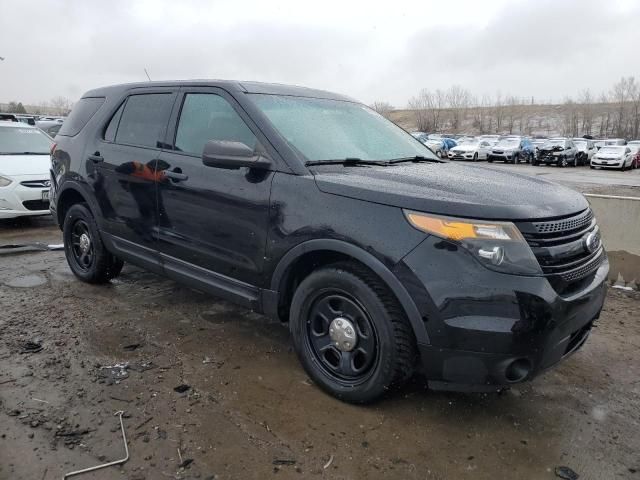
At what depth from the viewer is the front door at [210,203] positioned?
3168 millimetres

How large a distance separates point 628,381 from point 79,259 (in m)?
4.79

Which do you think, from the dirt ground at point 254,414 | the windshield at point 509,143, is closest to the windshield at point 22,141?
the dirt ground at point 254,414

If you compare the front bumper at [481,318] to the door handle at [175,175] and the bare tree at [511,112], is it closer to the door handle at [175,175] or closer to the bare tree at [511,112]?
the door handle at [175,175]

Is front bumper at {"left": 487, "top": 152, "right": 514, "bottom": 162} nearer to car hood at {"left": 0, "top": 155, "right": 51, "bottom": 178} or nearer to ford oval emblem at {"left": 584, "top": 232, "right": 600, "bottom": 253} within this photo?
car hood at {"left": 0, "top": 155, "right": 51, "bottom": 178}

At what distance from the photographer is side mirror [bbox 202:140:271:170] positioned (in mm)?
2996

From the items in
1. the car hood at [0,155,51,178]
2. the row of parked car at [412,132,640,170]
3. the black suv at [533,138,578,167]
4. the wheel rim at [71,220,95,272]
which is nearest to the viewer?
the wheel rim at [71,220,95,272]

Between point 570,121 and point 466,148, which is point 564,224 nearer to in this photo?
point 466,148

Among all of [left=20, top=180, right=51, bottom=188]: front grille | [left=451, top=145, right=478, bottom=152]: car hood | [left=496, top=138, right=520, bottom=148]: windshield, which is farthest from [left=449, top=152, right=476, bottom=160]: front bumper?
[left=20, top=180, right=51, bottom=188]: front grille

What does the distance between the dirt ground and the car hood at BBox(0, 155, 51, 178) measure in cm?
413

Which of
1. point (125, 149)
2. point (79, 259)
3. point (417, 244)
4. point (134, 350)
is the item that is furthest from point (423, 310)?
point (79, 259)

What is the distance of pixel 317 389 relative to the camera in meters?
3.09

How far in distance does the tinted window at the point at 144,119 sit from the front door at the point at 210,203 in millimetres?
166

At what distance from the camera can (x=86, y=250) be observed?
4867 mm

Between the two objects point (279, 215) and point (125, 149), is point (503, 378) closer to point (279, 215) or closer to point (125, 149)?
point (279, 215)
